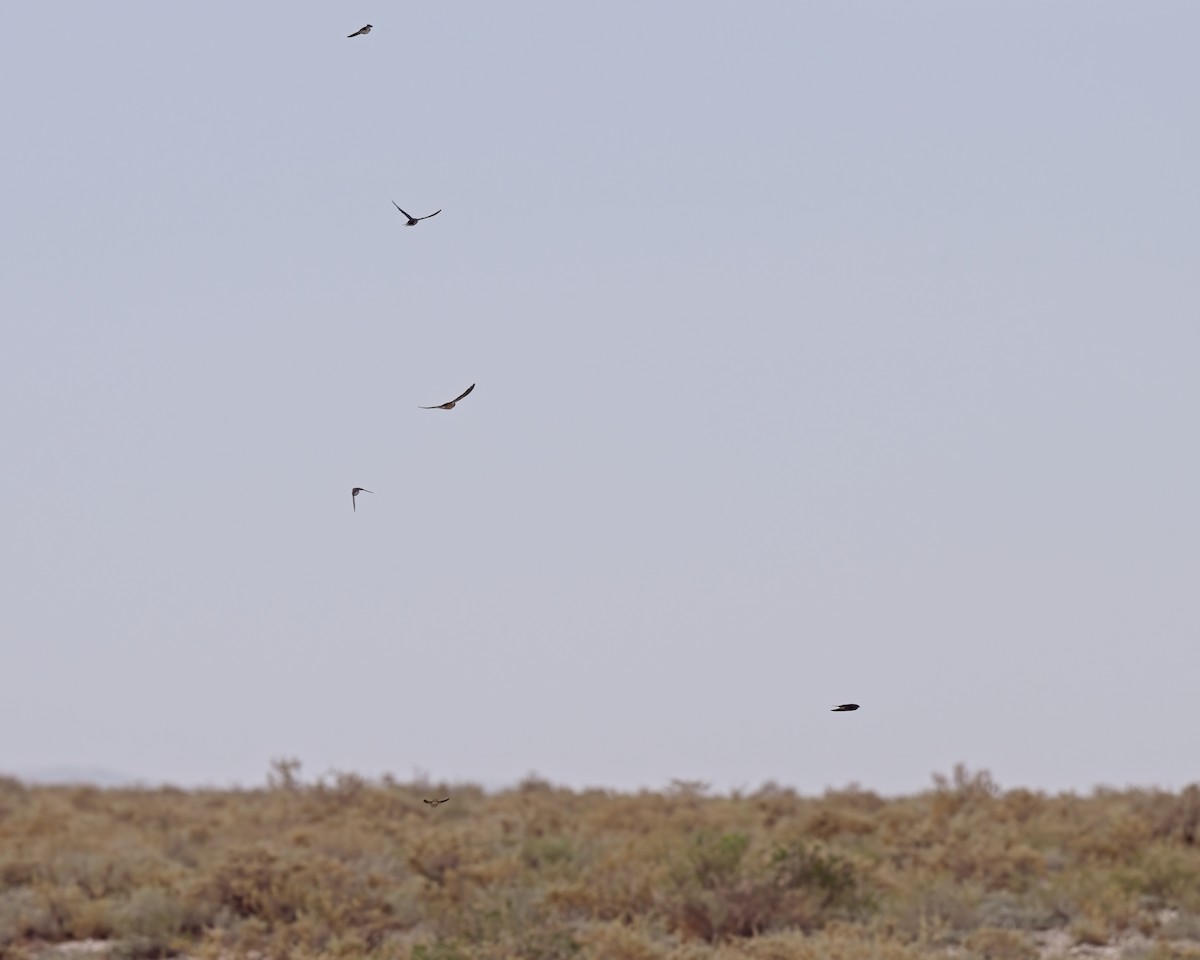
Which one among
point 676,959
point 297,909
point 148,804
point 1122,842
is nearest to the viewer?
point 676,959

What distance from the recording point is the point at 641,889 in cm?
1603

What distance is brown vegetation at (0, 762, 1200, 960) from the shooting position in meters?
14.4

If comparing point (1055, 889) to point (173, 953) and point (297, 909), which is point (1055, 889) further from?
point (173, 953)

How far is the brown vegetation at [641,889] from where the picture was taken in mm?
14406

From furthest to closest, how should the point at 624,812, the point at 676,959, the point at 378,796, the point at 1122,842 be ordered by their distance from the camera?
the point at 378,796, the point at 624,812, the point at 1122,842, the point at 676,959

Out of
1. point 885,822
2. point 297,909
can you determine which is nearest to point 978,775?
point 885,822

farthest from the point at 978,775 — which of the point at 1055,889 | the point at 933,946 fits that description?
the point at 933,946

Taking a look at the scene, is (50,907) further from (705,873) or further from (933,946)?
Answer: (933,946)

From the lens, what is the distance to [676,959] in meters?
13.2

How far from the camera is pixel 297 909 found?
51.9ft

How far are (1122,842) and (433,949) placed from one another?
8265 millimetres

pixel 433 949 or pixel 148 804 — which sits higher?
pixel 148 804

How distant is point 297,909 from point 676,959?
4215 millimetres

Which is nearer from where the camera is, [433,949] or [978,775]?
[433,949]
